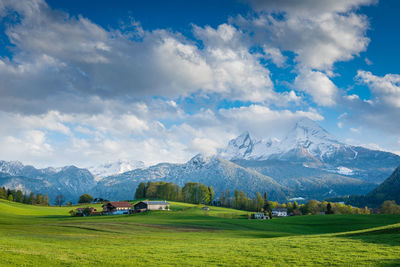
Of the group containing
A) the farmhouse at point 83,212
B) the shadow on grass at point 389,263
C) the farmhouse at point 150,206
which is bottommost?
the farmhouse at point 83,212

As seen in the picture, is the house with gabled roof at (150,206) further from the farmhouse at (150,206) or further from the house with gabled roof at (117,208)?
the house with gabled roof at (117,208)

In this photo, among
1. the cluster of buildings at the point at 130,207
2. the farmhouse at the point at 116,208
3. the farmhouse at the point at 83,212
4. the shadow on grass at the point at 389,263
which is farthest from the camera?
the farmhouse at the point at 116,208

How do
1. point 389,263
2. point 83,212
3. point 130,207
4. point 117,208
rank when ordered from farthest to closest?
point 130,207 < point 117,208 < point 83,212 < point 389,263

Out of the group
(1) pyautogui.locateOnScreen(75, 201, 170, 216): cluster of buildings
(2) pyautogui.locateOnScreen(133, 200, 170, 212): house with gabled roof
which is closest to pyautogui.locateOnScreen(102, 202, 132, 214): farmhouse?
(1) pyautogui.locateOnScreen(75, 201, 170, 216): cluster of buildings

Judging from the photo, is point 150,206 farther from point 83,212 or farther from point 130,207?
point 83,212

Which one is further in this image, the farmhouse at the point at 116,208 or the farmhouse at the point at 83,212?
the farmhouse at the point at 116,208

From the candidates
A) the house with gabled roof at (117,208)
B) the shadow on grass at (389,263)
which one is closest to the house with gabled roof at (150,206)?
the house with gabled roof at (117,208)

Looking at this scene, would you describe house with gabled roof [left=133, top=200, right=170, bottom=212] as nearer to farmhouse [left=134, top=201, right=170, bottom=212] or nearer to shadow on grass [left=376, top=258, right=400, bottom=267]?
farmhouse [left=134, top=201, right=170, bottom=212]

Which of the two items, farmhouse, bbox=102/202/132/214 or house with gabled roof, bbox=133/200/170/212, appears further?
farmhouse, bbox=102/202/132/214

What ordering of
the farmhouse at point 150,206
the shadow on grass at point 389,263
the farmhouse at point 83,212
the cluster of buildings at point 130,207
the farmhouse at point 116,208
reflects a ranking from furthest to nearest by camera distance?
the farmhouse at point 116,208, the farmhouse at point 150,206, the cluster of buildings at point 130,207, the farmhouse at point 83,212, the shadow on grass at point 389,263

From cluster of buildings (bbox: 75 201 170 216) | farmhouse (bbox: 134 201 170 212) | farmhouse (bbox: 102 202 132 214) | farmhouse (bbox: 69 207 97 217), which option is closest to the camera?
farmhouse (bbox: 69 207 97 217)

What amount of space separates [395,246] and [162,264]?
953 inches

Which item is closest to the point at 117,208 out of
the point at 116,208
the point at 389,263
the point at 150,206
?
the point at 116,208

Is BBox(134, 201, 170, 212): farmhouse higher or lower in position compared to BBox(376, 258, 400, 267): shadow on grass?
lower
